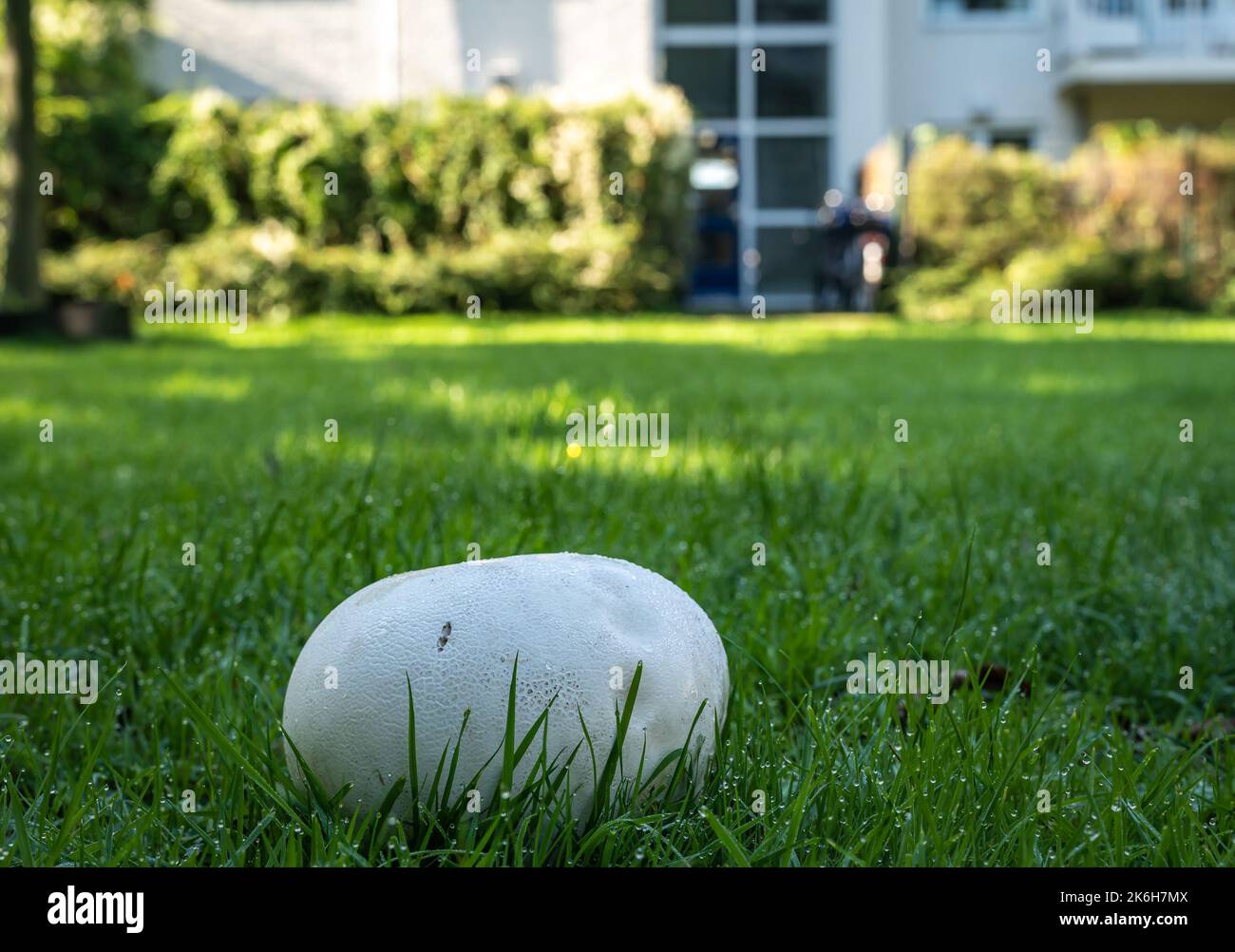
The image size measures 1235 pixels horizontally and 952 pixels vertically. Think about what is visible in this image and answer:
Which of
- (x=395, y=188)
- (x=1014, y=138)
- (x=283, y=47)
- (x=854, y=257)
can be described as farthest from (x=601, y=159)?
(x=1014, y=138)

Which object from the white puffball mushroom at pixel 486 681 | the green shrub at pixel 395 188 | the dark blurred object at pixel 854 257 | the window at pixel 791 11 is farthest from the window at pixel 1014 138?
the white puffball mushroom at pixel 486 681

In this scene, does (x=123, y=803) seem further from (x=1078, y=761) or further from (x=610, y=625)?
(x=1078, y=761)

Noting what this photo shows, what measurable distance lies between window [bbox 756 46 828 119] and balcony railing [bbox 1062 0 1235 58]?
159 inches

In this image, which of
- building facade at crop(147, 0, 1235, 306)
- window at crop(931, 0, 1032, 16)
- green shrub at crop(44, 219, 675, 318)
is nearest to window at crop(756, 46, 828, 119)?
building facade at crop(147, 0, 1235, 306)

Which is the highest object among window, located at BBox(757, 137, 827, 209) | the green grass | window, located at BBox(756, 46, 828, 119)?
window, located at BBox(756, 46, 828, 119)

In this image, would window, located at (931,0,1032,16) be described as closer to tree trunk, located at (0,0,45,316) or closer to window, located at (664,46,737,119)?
window, located at (664,46,737,119)

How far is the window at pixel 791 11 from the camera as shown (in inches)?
785

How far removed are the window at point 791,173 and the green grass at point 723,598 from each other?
14086mm

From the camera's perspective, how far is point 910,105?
20.9m

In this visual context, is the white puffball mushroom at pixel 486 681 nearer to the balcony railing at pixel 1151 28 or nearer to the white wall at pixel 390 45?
the white wall at pixel 390 45

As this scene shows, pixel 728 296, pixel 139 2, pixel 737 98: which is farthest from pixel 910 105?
pixel 139 2

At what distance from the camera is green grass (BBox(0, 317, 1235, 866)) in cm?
148

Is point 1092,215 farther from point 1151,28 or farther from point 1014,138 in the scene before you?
point 1151,28
